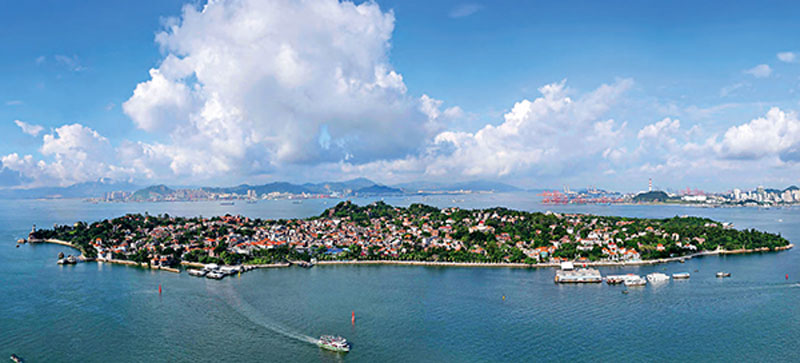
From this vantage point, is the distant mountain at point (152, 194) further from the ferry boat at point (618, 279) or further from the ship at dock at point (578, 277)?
the ferry boat at point (618, 279)

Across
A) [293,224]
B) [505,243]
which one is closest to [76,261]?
[293,224]

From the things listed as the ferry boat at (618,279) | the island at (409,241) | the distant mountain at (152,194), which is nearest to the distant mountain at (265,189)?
the distant mountain at (152,194)

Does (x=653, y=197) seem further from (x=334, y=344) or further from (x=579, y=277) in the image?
(x=334, y=344)

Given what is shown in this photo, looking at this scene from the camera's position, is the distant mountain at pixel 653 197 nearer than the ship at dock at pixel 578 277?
No

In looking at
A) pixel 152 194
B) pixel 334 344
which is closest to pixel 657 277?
pixel 334 344

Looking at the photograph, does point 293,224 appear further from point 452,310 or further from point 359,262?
point 452,310

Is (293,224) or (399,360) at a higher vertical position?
(293,224)
